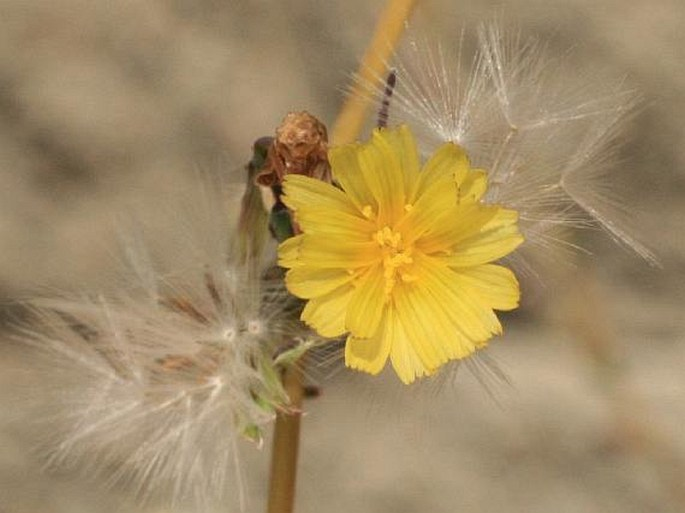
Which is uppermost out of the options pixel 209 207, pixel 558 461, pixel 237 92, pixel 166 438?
pixel 237 92

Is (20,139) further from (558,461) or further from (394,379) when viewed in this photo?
(558,461)

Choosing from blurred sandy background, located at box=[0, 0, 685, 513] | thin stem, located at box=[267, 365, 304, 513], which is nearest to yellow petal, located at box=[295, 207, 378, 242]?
thin stem, located at box=[267, 365, 304, 513]

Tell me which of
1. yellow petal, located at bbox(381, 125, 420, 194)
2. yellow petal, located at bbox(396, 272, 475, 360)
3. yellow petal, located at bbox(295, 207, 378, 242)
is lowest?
yellow petal, located at bbox(396, 272, 475, 360)

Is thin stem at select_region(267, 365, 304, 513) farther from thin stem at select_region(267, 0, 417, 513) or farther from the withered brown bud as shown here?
the withered brown bud

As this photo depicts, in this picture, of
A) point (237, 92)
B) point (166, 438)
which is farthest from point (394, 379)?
point (237, 92)

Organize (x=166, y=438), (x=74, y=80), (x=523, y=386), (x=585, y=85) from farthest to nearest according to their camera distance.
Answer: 1. (x=523, y=386)
2. (x=74, y=80)
3. (x=585, y=85)
4. (x=166, y=438)

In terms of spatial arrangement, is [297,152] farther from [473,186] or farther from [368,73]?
[368,73]
